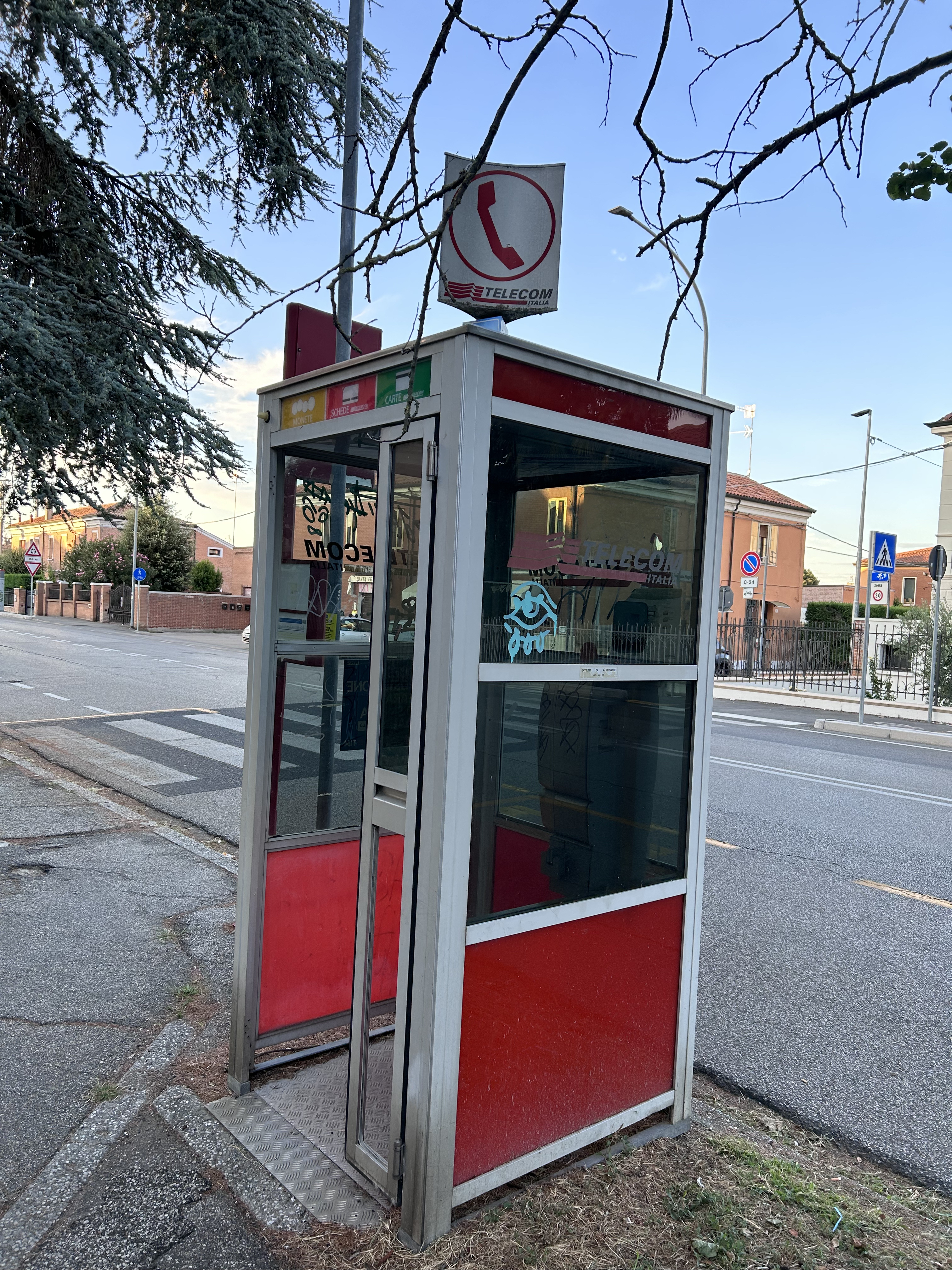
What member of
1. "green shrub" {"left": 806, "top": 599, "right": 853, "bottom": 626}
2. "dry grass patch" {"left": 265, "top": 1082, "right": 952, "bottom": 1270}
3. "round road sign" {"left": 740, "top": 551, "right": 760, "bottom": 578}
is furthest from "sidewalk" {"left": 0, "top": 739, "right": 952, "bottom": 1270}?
"green shrub" {"left": 806, "top": 599, "right": 853, "bottom": 626}

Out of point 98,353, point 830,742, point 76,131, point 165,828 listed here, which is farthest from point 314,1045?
point 830,742

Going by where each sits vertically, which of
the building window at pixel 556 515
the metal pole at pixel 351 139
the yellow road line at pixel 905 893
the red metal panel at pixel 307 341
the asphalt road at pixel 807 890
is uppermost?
the metal pole at pixel 351 139

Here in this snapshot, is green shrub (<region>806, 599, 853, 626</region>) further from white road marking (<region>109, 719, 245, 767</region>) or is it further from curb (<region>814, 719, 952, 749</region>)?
white road marking (<region>109, 719, 245, 767</region>)

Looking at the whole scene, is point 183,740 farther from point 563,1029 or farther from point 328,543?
point 563,1029

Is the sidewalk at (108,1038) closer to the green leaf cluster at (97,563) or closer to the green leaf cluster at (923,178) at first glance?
the green leaf cluster at (923,178)

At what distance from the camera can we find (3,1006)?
11.8 ft

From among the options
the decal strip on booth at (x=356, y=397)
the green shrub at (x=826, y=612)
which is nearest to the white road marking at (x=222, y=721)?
the decal strip on booth at (x=356, y=397)

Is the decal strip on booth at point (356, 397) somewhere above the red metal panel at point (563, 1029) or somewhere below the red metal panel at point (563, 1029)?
above

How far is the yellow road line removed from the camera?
5.57m

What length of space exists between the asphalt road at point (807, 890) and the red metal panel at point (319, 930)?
435 mm

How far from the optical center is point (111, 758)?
30.8 ft

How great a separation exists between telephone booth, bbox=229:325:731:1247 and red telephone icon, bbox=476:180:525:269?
2.73ft

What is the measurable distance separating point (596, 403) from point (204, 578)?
47715 mm

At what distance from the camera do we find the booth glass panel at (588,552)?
2449 millimetres
